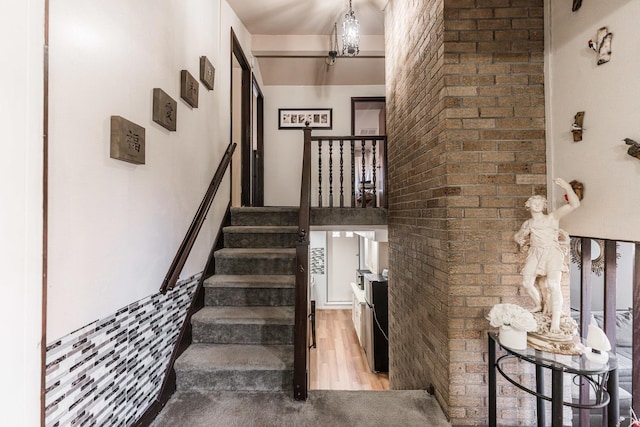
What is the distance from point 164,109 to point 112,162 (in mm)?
583

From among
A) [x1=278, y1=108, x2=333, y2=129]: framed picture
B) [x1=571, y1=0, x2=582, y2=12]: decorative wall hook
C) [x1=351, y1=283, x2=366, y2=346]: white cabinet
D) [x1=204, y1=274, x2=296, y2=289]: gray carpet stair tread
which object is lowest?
[x1=351, y1=283, x2=366, y2=346]: white cabinet

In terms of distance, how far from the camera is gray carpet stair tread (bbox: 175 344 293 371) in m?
1.95

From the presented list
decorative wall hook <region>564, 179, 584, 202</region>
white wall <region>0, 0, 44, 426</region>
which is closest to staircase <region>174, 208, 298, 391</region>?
white wall <region>0, 0, 44, 426</region>

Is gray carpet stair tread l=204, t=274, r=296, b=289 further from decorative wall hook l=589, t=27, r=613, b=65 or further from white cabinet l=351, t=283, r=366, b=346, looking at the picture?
white cabinet l=351, t=283, r=366, b=346

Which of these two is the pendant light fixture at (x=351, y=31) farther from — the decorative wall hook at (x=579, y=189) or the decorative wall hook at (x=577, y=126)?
the decorative wall hook at (x=579, y=189)

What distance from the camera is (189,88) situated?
7.22 ft

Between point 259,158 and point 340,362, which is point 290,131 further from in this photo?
point 340,362

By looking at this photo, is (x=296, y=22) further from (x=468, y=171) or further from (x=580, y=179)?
(x=580, y=179)

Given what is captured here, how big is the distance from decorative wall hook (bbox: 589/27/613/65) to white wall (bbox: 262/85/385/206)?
3705mm

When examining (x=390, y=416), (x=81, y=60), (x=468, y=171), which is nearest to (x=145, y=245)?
(x=81, y=60)

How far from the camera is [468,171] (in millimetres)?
1755

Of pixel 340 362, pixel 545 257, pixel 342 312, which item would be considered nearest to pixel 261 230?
pixel 545 257

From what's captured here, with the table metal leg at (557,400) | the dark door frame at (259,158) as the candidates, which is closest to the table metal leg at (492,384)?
the table metal leg at (557,400)

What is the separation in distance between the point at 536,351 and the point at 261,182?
4100mm
